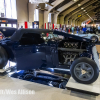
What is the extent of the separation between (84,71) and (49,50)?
898 mm

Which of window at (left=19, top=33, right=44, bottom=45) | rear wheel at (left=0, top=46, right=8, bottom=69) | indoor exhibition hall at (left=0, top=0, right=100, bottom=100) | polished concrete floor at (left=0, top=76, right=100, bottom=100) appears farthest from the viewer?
rear wheel at (left=0, top=46, right=8, bottom=69)

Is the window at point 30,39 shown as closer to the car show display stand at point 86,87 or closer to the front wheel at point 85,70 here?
the front wheel at point 85,70

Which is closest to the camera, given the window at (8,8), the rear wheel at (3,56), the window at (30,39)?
the window at (30,39)

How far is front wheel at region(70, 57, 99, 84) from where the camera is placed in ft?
7.67

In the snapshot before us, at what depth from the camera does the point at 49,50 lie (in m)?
2.74

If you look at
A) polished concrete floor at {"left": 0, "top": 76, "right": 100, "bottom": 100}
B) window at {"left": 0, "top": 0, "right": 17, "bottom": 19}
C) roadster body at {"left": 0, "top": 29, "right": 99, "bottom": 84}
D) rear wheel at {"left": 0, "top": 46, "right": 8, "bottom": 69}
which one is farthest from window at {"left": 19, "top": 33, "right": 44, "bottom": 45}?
window at {"left": 0, "top": 0, "right": 17, "bottom": 19}

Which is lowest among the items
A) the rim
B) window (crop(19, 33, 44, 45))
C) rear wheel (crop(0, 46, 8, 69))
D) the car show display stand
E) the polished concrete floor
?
the polished concrete floor

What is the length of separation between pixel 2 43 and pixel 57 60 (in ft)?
5.16

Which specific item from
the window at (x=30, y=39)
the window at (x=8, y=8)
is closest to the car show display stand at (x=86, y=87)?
the window at (x=30, y=39)

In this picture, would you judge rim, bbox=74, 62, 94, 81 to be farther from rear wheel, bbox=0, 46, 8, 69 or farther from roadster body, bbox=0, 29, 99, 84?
rear wheel, bbox=0, 46, 8, 69

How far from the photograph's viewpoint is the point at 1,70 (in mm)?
3299

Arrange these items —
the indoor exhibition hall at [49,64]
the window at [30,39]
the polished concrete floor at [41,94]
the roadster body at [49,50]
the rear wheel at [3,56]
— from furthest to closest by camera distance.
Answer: the rear wheel at [3,56] → the window at [30,39] → the roadster body at [49,50] → the indoor exhibition hall at [49,64] → the polished concrete floor at [41,94]

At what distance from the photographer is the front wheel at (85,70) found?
2.34m

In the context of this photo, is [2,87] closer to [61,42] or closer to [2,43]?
[2,43]
